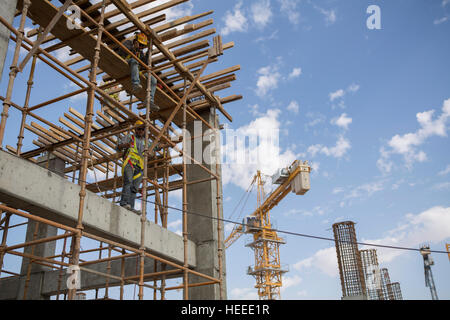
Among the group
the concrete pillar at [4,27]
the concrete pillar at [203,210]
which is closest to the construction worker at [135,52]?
the concrete pillar at [203,210]

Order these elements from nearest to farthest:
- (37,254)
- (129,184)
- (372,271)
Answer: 1. (129,184)
2. (37,254)
3. (372,271)

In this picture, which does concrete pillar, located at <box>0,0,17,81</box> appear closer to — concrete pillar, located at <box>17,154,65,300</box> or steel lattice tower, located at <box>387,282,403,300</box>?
concrete pillar, located at <box>17,154,65,300</box>

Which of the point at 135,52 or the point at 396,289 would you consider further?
the point at 396,289

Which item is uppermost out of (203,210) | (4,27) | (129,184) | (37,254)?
(4,27)

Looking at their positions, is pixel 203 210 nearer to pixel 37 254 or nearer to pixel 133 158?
pixel 133 158

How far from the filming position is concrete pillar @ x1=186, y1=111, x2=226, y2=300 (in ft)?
36.5

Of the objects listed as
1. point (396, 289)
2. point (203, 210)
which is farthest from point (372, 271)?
point (203, 210)

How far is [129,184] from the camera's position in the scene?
30.0 ft

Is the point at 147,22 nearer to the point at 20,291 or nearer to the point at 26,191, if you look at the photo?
the point at 26,191

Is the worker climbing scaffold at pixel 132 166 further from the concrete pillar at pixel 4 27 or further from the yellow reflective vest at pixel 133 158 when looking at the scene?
the concrete pillar at pixel 4 27

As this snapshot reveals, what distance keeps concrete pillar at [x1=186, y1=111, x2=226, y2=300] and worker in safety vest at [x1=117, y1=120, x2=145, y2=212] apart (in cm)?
295

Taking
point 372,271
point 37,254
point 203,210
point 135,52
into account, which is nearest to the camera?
point 135,52

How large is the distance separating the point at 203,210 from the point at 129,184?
10.8 ft

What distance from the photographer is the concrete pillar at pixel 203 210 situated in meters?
11.1
